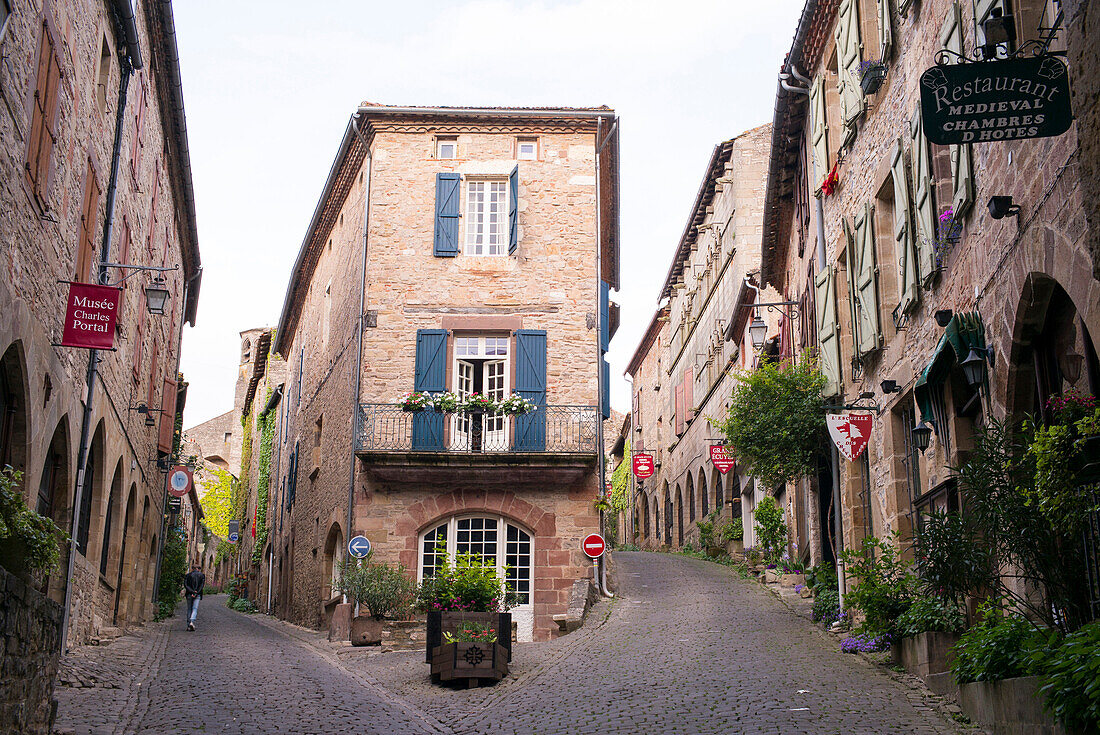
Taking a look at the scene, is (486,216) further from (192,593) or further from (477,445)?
(192,593)

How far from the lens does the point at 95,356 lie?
44.3 ft

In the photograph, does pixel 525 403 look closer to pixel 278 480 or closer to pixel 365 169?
pixel 365 169

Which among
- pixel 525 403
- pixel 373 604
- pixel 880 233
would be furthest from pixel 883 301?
pixel 373 604

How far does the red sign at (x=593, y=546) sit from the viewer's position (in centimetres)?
1748

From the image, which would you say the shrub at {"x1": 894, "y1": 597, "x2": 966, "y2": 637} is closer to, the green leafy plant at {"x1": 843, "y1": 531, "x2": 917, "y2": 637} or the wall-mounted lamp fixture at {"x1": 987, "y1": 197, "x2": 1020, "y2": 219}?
the green leafy plant at {"x1": 843, "y1": 531, "x2": 917, "y2": 637}

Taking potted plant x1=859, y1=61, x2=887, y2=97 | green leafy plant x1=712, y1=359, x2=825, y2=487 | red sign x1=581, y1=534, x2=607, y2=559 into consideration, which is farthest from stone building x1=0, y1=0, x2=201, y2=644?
green leafy plant x1=712, y1=359, x2=825, y2=487

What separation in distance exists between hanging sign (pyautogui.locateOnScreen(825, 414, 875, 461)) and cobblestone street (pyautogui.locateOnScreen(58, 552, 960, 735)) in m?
2.19

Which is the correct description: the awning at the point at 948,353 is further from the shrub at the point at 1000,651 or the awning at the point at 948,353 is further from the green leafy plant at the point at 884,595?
the shrub at the point at 1000,651

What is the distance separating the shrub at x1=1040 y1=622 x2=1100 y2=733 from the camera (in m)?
5.18

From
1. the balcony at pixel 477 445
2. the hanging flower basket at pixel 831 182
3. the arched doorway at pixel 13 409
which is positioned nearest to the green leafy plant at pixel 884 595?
the hanging flower basket at pixel 831 182

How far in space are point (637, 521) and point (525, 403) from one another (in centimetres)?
2730

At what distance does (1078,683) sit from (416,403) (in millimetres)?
13464

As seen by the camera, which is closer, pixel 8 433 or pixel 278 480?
pixel 8 433

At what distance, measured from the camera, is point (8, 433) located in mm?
10305
